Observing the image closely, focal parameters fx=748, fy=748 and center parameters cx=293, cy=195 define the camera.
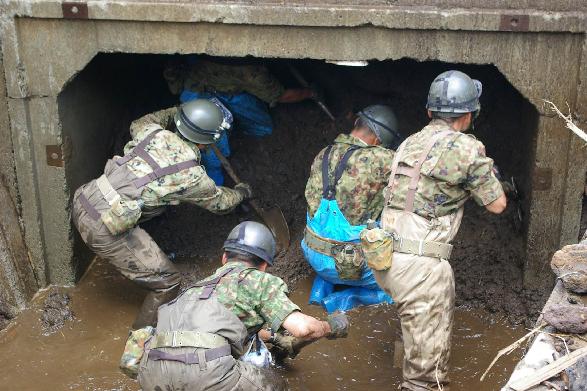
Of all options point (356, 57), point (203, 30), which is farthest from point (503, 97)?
point (203, 30)

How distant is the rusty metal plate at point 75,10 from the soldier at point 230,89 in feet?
4.93

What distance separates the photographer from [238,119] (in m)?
7.12

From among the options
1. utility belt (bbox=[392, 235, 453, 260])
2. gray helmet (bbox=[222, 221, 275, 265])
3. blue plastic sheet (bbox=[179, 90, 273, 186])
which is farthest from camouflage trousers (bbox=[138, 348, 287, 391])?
blue plastic sheet (bbox=[179, 90, 273, 186])

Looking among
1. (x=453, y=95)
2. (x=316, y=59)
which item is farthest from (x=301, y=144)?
(x=453, y=95)

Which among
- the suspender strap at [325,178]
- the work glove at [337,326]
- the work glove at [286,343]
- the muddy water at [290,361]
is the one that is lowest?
the muddy water at [290,361]

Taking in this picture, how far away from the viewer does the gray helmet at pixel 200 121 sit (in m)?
5.74

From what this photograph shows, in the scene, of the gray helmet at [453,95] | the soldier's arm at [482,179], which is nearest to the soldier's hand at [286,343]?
the soldier's arm at [482,179]

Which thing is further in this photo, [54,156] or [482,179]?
[54,156]

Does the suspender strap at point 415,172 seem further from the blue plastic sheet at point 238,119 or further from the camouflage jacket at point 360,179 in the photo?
the blue plastic sheet at point 238,119

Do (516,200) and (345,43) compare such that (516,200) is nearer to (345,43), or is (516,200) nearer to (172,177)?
(345,43)

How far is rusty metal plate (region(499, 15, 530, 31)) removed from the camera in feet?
16.7

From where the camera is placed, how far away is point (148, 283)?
18.9 feet

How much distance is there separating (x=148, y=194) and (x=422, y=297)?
2.16 metres

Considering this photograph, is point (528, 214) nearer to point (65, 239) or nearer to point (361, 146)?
point (361, 146)
